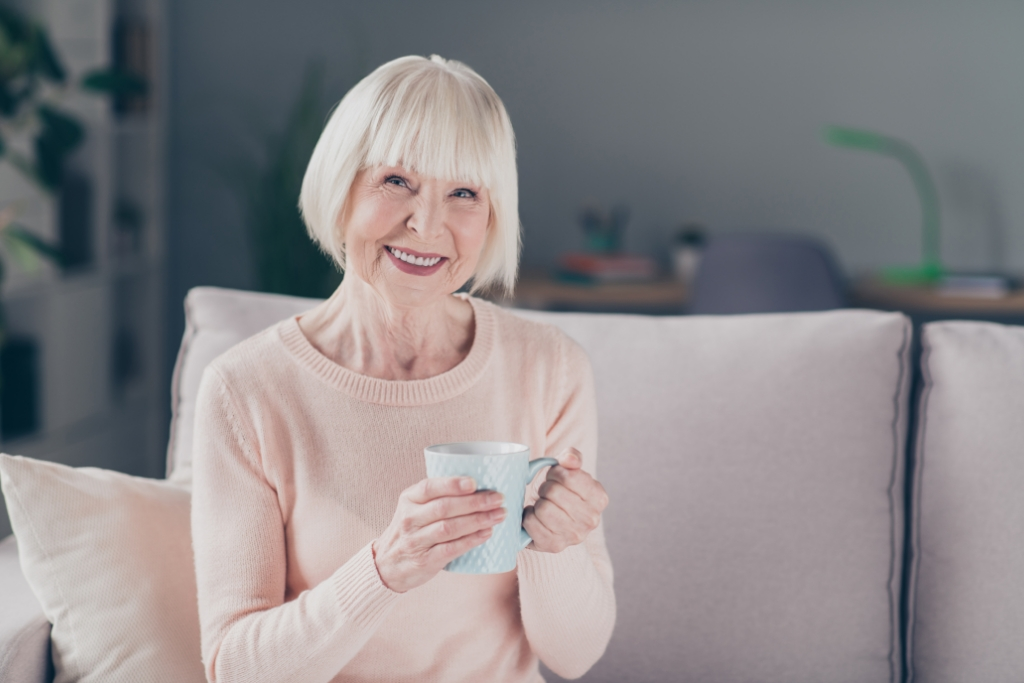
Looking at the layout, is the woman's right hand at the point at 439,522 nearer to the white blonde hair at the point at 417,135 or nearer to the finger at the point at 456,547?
the finger at the point at 456,547

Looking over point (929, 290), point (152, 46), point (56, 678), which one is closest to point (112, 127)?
point (152, 46)

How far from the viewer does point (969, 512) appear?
1231 mm

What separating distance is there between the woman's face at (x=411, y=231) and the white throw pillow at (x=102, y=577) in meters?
0.41

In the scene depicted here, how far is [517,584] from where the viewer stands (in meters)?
1.07

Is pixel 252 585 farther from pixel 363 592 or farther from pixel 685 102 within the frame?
pixel 685 102

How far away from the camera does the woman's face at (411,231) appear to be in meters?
0.93

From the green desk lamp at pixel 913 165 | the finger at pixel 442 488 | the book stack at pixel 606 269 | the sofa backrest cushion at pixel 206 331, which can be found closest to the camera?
the finger at pixel 442 488

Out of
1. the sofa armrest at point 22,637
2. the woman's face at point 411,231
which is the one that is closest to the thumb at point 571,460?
the woman's face at point 411,231

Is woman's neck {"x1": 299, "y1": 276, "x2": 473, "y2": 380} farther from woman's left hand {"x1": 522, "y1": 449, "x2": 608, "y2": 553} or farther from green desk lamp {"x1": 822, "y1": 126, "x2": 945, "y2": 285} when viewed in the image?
green desk lamp {"x1": 822, "y1": 126, "x2": 945, "y2": 285}

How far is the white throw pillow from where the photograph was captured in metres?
1.04

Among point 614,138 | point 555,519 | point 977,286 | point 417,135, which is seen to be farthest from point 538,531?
point 614,138

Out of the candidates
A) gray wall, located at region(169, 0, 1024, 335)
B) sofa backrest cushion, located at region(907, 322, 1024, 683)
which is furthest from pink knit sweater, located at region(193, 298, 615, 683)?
gray wall, located at region(169, 0, 1024, 335)

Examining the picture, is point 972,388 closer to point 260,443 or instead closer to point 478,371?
point 478,371

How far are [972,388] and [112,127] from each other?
271 centimetres
